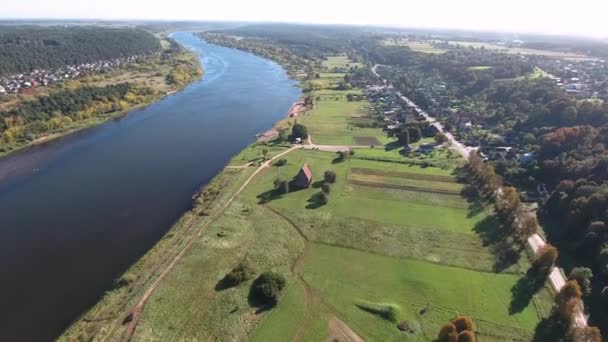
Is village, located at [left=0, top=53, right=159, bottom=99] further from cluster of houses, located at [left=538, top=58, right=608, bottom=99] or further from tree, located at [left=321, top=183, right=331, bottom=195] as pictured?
cluster of houses, located at [left=538, top=58, right=608, bottom=99]

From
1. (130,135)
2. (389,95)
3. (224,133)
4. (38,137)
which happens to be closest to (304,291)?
(224,133)

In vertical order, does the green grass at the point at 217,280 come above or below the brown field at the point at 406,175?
below

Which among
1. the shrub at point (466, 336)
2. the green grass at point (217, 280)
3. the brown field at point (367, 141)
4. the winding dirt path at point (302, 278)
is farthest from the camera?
the brown field at point (367, 141)

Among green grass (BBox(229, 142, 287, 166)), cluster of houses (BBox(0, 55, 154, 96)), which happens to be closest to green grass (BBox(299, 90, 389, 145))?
green grass (BBox(229, 142, 287, 166))

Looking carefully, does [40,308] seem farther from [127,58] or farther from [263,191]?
[127,58]

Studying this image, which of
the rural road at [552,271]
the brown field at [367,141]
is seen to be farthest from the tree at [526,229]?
the brown field at [367,141]

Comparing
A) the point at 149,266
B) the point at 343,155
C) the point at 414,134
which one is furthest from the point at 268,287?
the point at 414,134

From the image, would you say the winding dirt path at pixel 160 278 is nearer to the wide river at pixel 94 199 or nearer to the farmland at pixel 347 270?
the farmland at pixel 347 270
